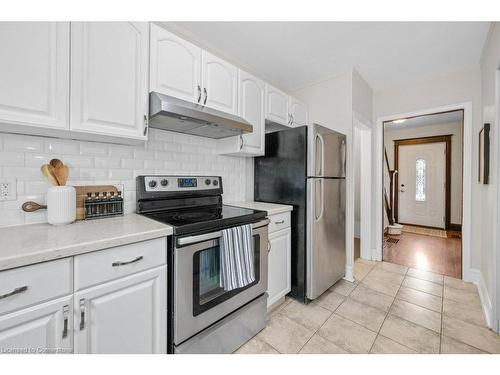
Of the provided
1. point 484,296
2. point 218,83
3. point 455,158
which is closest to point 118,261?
point 218,83

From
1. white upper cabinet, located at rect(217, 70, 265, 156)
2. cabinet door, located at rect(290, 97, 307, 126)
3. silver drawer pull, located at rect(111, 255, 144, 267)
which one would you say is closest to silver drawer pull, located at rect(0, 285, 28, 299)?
silver drawer pull, located at rect(111, 255, 144, 267)

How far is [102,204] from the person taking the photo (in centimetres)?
146

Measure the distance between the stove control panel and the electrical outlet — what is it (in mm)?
680

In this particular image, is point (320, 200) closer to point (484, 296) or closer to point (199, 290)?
point (199, 290)

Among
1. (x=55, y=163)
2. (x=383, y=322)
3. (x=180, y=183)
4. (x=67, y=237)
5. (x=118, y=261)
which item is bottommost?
(x=383, y=322)

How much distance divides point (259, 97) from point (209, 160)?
0.81 meters

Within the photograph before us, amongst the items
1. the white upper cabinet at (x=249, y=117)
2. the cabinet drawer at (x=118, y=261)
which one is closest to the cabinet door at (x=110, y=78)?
the cabinet drawer at (x=118, y=261)

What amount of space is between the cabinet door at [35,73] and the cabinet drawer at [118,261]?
72 centimetres

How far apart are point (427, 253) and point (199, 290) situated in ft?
12.4

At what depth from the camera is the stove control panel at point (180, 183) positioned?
169 centimetres

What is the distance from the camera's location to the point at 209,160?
218 centimetres

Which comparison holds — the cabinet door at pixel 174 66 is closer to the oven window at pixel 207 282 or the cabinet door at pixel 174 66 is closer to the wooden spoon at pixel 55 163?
the wooden spoon at pixel 55 163

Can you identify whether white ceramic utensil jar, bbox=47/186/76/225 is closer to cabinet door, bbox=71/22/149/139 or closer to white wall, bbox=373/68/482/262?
cabinet door, bbox=71/22/149/139
